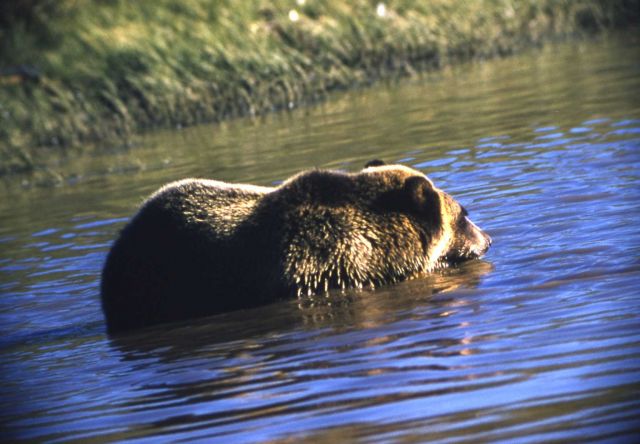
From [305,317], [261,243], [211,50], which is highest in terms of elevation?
[211,50]

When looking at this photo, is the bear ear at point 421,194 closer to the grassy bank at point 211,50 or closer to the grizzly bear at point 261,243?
the grizzly bear at point 261,243

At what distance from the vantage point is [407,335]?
714cm

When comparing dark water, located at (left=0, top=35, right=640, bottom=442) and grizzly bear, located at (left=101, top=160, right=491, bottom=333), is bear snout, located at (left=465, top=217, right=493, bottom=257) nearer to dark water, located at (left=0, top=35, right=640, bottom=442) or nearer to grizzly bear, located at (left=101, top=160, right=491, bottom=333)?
dark water, located at (left=0, top=35, right=640, bottom=442)

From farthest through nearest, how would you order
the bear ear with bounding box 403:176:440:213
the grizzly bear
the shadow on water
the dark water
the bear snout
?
the bear snout < the bear ear with bounding box 403:176:440:213 < the grizzly bear < the shadow on water < the dark water

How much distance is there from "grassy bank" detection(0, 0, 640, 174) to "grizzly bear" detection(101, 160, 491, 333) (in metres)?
11.3

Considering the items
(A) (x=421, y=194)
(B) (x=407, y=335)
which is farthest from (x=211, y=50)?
(B) (x=407, y=335)

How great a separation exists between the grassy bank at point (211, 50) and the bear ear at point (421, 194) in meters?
11.7

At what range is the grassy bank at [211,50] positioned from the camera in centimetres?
2184

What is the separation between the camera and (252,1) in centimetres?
2625

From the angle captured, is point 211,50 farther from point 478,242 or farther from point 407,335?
point 407,335

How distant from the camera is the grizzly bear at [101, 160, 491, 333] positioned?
8375mm

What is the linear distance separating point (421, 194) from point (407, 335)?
1.97 m

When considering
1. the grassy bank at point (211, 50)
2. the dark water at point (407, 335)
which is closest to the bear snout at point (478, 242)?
the dark water at point (407, 335)

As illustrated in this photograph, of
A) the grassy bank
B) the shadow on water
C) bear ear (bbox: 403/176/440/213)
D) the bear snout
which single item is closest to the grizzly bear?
bear ear (bbox: 403/176/440/213)
